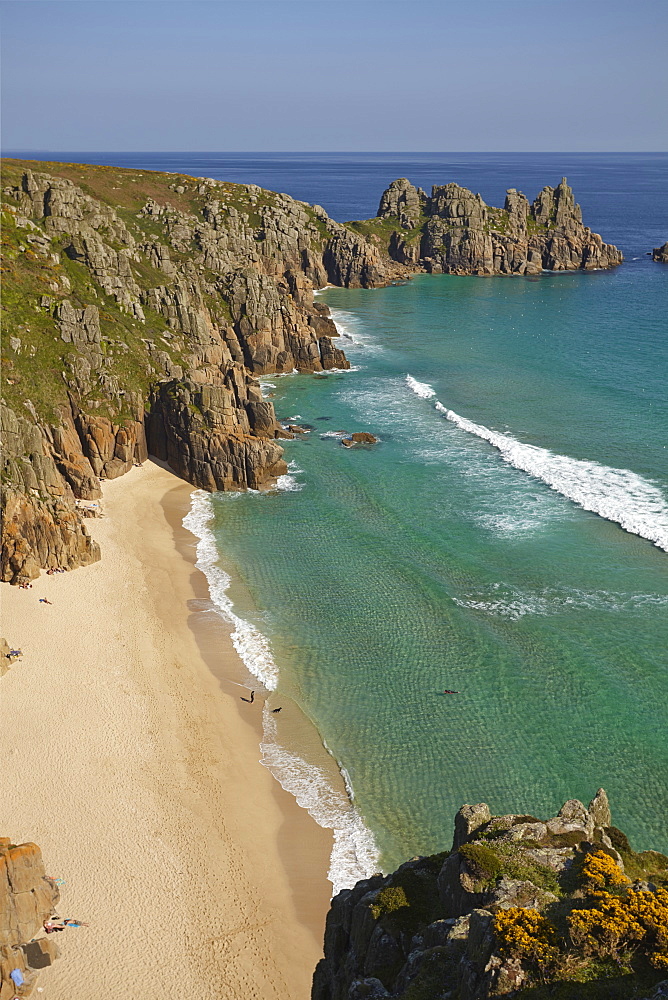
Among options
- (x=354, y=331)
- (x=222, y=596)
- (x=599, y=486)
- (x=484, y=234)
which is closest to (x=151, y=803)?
(x=222, y=596)

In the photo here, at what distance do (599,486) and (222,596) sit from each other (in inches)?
1219

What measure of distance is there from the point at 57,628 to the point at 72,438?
2178cm

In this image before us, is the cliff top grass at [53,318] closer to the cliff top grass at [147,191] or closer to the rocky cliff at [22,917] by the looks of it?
the cliff top grass at [147,191]

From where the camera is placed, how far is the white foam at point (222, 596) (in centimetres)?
4244

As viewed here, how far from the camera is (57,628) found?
44.4 metres

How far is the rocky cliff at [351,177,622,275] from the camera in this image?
165m

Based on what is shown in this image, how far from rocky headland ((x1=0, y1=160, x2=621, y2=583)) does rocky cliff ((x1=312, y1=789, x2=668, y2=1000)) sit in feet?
113

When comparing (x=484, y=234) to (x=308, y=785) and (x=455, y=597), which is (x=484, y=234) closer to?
(x=455, y=597)

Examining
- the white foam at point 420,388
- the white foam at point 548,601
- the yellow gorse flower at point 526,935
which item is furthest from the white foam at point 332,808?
the white foam at point 420,388

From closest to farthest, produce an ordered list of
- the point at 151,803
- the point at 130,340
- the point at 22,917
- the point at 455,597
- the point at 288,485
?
the point at 22,917
the point at 151,803
the point at 455,597
the point at 288,485
the point at 130,340

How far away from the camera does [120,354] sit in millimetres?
71188

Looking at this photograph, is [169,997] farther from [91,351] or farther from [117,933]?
[91,351]

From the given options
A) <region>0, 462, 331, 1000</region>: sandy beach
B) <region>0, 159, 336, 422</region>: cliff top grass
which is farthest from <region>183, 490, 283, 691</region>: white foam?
<region>0, 159, 336, 422</region>: cliff top grass

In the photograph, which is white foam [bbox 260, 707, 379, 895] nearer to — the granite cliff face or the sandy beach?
the sandy beach
